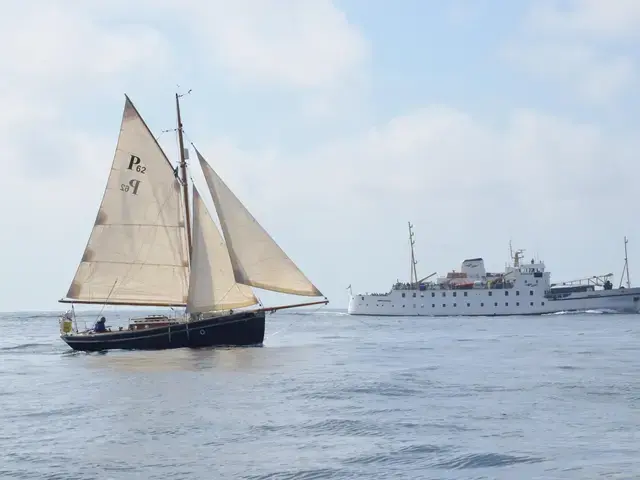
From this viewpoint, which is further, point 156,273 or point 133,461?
point 156,273

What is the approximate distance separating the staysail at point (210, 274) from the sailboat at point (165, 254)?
0.05m

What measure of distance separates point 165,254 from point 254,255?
15.9ft

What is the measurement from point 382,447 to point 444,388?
984 cm

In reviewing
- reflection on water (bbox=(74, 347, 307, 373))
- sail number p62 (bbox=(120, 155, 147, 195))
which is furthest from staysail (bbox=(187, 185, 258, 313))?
sail number p62 (bbox=(120, 155, 147, 195))

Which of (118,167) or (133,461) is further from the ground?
(118,167)

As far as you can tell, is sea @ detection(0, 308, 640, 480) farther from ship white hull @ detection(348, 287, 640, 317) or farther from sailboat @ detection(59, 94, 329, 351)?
ship white hull @ detection(348, 287, 640, 317)

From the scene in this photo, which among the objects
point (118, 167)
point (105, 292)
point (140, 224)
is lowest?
point (105, 292)

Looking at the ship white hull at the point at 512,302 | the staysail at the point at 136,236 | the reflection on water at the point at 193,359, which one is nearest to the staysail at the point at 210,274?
the staysail at the point at 136,236

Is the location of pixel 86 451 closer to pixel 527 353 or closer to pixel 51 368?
pixel 51 368

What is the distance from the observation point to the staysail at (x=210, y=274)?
4338 centimetres

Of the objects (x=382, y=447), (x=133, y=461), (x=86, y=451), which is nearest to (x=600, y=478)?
(x=382, y=447)

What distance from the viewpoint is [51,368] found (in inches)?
1507

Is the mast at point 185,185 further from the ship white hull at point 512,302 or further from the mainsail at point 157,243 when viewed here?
the ship white hull at point 512,302

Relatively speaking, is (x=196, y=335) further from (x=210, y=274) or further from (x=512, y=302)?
(x=512, y=302)
